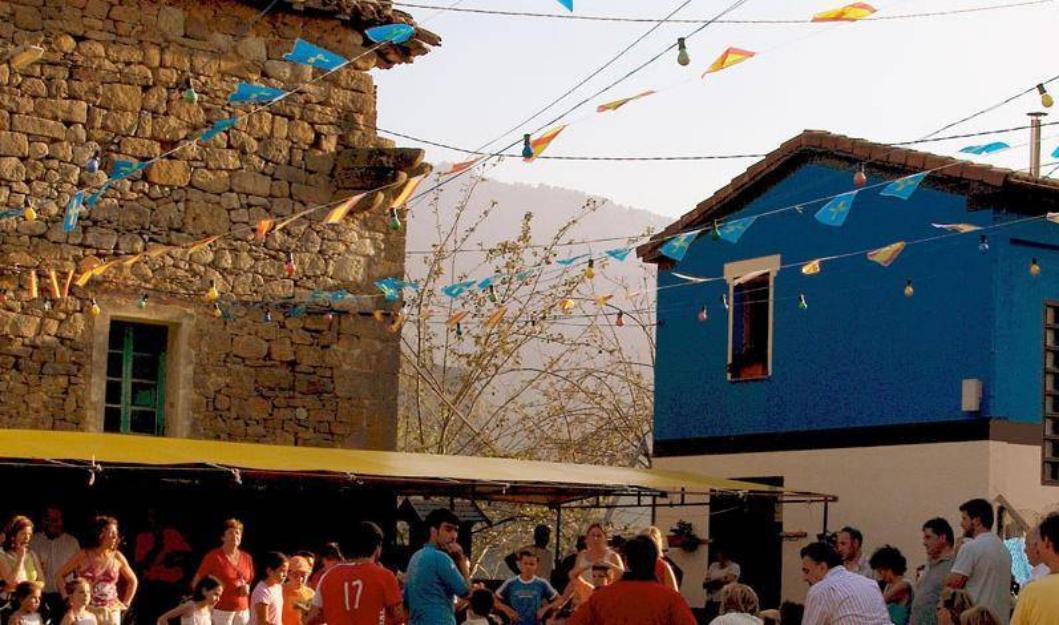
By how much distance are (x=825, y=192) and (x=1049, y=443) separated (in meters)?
3.86

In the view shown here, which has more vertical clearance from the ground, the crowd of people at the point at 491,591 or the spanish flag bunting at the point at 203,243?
the spanish flag bunting at the point at 203,243

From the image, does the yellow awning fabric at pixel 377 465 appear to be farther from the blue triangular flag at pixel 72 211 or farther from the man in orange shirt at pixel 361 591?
the man in orange shirt at pixel 361 591

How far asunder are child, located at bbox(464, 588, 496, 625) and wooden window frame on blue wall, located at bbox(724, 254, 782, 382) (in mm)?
9150

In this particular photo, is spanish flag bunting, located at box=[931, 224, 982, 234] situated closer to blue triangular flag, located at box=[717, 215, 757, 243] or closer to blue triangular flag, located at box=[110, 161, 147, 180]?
blue triangular flag, located at box=[717, 215, 757, 243]

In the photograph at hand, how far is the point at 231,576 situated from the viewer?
14.3 m

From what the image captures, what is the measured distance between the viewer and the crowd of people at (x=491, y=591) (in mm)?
8750

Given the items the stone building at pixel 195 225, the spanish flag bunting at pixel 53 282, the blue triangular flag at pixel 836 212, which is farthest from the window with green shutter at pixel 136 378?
the blue triangular flag at pixel 836 212

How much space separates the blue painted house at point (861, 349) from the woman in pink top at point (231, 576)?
16.4 feet

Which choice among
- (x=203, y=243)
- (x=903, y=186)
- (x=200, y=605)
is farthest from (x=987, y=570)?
(x=203, y=243)

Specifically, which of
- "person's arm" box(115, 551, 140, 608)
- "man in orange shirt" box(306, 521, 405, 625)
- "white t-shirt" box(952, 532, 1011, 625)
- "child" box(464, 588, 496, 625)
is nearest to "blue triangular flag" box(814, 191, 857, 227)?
"child" box(464, 588, 496, 625)

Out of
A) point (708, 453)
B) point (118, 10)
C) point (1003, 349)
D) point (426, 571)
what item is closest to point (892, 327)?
point (1003, 349)

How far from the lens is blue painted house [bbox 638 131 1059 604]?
1842 centimetres

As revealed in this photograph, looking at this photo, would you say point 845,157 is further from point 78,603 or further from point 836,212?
point 78,603

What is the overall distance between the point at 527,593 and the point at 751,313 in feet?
28.0
